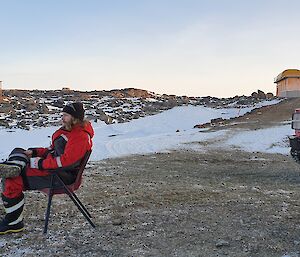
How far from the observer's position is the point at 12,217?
4746 millimetres

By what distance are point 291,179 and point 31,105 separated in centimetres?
2659

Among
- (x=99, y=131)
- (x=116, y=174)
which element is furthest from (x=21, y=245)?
(x=99, y=131)

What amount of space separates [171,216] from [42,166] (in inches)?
69.7

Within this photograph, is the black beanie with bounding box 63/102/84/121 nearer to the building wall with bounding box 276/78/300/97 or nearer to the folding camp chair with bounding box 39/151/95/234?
the folding camp chair with bounding box 39/151/95/234

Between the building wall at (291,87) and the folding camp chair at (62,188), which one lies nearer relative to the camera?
the folding camp chair at (62,188)

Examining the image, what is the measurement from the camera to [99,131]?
21234 mm

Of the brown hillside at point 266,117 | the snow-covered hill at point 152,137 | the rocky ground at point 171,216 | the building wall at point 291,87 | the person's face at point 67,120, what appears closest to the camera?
the rocky ground at point 171,216

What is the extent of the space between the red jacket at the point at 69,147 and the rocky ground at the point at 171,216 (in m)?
0.76

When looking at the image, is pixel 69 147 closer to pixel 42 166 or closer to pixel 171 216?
pixel 42 166

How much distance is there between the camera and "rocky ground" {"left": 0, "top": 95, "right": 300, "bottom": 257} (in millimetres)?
4355

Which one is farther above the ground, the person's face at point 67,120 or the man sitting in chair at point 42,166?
the person's face at point 67,120

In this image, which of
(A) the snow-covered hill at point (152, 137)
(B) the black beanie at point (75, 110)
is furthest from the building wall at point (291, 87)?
(B) the black beanie at point (75, 110)

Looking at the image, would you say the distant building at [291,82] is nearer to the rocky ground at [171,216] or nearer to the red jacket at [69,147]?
the rocky ground at [171,216]

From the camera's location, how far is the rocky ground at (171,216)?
4.36 m
